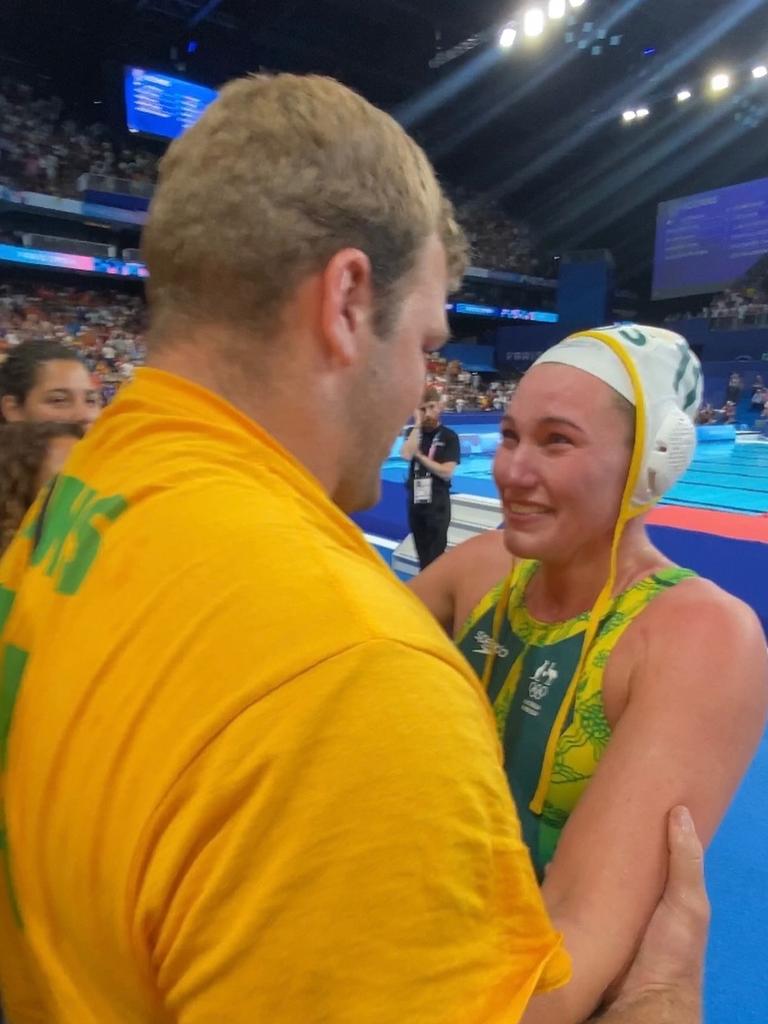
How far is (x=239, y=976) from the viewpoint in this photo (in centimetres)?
50

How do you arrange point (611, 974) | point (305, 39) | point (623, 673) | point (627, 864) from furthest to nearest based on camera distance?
point (305, 39)
point (623, 673)
point (627, 864)
point (611, 974)

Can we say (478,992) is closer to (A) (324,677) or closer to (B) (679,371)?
(A) (324,677)

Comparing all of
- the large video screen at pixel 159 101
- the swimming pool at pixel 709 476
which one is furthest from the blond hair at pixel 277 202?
the large video screen at pixel 159 101

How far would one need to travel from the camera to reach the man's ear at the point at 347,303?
2.50ft

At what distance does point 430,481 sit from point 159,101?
17572mm

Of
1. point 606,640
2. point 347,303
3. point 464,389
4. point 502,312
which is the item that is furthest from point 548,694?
point 502,312

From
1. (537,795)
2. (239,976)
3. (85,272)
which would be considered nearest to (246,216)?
(239,976)

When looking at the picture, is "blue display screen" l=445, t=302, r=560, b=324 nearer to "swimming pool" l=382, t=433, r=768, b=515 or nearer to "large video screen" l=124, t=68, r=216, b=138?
"large video screen" l=124, t=68, r=216, b=138

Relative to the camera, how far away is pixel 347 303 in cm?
78

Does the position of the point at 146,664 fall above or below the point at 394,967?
above

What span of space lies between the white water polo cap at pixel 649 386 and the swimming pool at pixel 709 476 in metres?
5.34

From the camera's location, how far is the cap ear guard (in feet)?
4.57

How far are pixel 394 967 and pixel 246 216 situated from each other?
67 centimetres

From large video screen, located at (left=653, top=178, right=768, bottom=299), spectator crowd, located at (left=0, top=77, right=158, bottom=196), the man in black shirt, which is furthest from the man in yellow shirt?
large video screen, located at (left=653, top=178, right=768, bottom=299)
